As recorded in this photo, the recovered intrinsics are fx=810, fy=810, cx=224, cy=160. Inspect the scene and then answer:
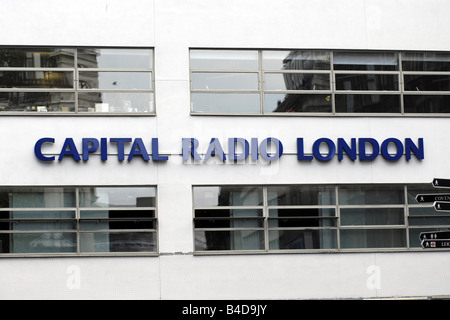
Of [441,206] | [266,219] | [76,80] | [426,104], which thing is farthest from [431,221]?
[76,80]

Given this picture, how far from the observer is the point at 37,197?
52.6ft

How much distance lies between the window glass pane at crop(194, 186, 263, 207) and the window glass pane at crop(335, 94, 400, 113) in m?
2.52

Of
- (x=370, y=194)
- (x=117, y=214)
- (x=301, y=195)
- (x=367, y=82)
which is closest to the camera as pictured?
(x=117, y=214)

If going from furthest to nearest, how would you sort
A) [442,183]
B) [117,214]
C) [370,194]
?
[370,194]
[117,214]
[442,183]

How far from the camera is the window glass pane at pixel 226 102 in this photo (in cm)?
1652

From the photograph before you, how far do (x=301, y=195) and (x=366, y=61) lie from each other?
10.5 feet

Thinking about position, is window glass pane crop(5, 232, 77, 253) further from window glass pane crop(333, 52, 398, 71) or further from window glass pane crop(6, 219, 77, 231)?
window glass pane crop(333, 52, 398, 71)

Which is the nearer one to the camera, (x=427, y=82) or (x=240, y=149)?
(x=240, y=149)

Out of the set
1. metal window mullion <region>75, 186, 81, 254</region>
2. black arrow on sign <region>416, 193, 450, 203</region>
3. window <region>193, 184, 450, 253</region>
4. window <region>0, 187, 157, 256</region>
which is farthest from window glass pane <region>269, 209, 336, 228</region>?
black arrow on sign <region>416, 193, 450, 203</region>

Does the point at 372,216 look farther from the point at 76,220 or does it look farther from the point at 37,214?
the point at 37,214

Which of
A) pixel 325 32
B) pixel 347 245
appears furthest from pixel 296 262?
pixel 325 32

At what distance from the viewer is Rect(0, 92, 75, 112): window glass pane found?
16.2 metres

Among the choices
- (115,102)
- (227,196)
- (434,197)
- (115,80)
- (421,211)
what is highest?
(115,80)

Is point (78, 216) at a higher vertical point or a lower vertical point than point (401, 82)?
lower
